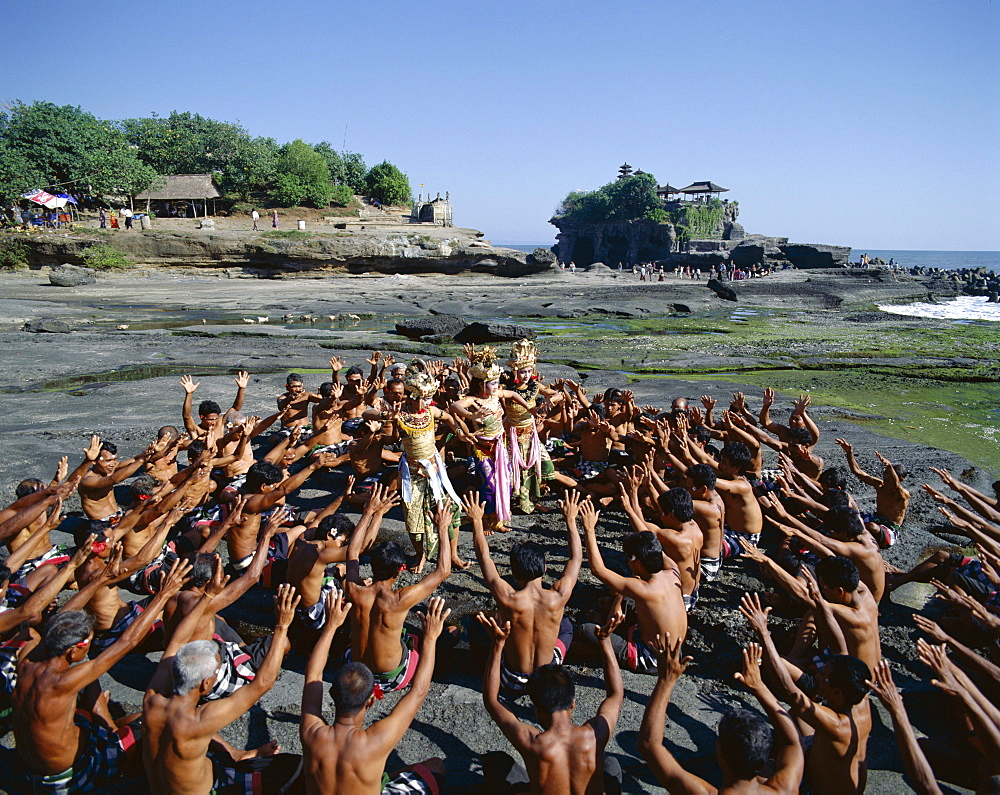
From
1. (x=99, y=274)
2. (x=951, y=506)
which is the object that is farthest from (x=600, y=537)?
(x=99, y=274)

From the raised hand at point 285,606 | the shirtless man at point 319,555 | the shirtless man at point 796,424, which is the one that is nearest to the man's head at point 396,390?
the shirtless man at point 319,555

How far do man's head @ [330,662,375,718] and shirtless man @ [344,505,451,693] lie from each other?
1139mm

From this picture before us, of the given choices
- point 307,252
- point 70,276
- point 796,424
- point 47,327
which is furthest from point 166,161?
point 796,424

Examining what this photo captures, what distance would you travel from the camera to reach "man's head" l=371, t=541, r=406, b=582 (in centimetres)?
427

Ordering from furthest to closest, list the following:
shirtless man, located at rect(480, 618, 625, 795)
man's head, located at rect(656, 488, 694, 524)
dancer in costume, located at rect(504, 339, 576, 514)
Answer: dancer in costume, located at rect(504, 339, 576, 514), man's head, located at rect(656, 488, 694, 524), shirtless man, located at rect(480, 618, 625, 795)

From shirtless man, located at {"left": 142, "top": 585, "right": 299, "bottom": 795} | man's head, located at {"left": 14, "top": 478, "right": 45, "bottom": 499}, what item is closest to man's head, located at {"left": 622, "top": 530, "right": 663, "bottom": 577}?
shirtless man, located at {"left": 142, "top": 585, "right": 299, "bottom": 795}

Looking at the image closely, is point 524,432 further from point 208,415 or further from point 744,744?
point 744,744

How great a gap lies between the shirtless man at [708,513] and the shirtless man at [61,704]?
4.51m

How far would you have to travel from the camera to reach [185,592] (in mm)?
4152

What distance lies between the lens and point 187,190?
45.9 metres

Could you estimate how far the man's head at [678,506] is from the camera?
206 inches

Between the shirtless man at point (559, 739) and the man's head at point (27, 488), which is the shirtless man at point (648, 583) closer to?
the shirtless man at point (559, 739)

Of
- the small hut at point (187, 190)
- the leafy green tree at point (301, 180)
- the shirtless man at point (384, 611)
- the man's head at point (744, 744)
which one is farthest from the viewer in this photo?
the leafy green tree at point (301, 180)

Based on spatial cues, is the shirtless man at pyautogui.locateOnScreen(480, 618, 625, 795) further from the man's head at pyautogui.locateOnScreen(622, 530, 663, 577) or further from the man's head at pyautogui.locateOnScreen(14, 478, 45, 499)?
the man's head at pyautogui.locateOnScreen(14, 478, 45, 499)
